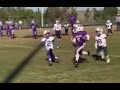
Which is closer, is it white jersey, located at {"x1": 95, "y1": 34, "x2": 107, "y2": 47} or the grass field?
the grass field

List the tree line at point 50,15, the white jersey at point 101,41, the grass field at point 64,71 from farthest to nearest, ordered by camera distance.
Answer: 1. the tree line at point 50,15
2. the white jersey at point 101,41
3. the grass field at point 64,71

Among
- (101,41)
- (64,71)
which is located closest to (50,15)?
(101,41)

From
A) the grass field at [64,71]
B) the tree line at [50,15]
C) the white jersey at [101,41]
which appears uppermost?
the tree line at [50,15]

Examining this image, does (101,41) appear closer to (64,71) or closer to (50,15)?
(64,71)

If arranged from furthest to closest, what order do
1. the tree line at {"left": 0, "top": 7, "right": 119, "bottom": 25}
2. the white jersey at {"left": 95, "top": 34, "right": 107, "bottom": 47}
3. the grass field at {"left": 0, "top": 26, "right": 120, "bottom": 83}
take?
the tree line at {"left": 0, "top": 7, "right": 119, "bottom": 25}
the white jersey at {"left": 95, "top": 34, "right": 107, "bottom": 47}
the grass field at {"left": 0, "top": 26, "right": 120, "bottom": 83}

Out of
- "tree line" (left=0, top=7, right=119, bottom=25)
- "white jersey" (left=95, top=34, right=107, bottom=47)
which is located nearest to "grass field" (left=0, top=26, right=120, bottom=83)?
"white jersey" (left=95, top=34, right=107, bottom=47)

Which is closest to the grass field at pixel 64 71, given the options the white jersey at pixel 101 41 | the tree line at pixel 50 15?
the white jersey at pixel 101 41

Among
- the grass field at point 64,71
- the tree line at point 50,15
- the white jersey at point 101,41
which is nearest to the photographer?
the grass field at point 64,71

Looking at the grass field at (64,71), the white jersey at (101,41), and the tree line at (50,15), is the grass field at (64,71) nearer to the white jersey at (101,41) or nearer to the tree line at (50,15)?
the white jersey at (101,41)

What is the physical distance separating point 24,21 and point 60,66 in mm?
40088

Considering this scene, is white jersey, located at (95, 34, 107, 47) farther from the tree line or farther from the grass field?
the tree line

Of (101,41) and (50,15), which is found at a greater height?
(50,15)
